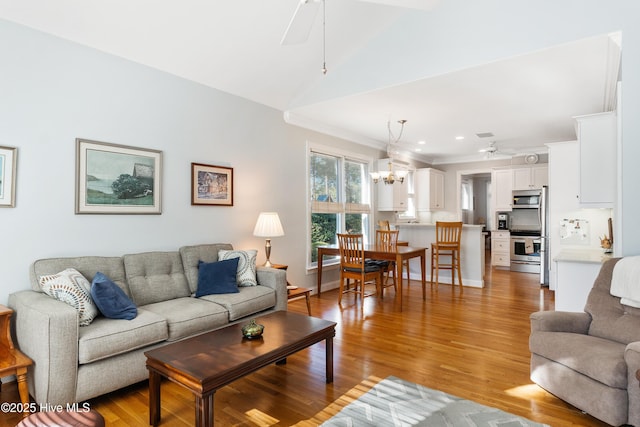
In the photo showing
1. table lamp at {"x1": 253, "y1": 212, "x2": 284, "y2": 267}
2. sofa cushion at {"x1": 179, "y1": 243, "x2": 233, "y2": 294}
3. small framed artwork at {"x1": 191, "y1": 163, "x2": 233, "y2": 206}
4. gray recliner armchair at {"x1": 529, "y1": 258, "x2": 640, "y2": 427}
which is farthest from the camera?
table lamp at {"x1": 253, "y1": 212, "x2": 284, "y2": 267}

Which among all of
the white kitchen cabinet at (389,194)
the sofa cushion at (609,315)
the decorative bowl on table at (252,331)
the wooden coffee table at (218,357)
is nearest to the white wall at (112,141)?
the wooden coffee table at (218,357)

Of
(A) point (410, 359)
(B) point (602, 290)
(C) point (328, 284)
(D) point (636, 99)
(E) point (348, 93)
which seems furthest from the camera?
(C) point (328, 284)

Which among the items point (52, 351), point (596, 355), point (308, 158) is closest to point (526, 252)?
point (308, 158)

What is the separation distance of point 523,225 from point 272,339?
7.33 meters

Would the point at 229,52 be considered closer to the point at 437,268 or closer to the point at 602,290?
the point at 602,290

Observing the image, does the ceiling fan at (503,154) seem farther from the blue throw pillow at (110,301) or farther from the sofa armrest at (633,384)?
the blue throw pillow at (110,301)

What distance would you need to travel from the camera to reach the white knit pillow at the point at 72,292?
2.43m

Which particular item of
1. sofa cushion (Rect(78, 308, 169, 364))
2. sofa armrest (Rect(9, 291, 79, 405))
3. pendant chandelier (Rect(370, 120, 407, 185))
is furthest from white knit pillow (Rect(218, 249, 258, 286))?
Result: pendant chandelier (Rect(370, 120, 407, 185))

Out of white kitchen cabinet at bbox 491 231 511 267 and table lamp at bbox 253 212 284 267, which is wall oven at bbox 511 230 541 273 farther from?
table lamp at bbox 253 212 284 267

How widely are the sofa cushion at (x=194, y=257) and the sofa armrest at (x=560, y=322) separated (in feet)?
9.61

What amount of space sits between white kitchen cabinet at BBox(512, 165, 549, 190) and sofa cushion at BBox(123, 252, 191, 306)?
283 inches

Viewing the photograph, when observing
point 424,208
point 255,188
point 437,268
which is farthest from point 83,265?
point 424,208

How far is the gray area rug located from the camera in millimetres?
2121

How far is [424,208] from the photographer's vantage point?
816 centimetres
